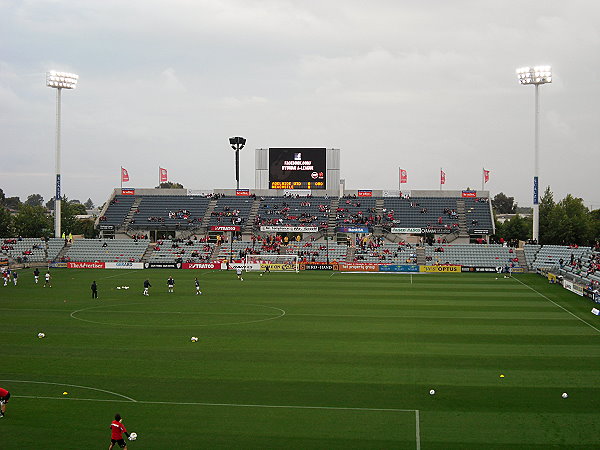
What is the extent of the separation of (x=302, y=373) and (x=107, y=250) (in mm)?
58341

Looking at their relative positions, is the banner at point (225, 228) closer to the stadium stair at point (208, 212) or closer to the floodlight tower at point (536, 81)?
the stadium stair at point (208, 212)

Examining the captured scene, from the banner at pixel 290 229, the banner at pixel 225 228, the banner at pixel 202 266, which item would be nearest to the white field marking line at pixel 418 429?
the banner at pixel 202 266

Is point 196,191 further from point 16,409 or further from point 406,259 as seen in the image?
point 16,409

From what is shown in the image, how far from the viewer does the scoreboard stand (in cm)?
7950

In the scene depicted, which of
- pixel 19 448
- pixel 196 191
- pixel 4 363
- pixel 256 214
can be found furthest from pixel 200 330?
pixel 196 191

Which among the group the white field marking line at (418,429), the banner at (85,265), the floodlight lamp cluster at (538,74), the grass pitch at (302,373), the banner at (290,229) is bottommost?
the white field marking line at (418,429)

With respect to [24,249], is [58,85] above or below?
above

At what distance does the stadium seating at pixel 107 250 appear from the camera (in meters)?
73.5

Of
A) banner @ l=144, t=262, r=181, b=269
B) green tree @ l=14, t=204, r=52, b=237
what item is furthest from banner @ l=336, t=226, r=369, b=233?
green tree @ l=14, t=204, r=52, b=237

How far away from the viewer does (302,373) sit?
72.8 ft

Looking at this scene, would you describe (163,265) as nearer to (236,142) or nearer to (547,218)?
(236,142)

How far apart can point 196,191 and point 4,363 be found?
68.4m

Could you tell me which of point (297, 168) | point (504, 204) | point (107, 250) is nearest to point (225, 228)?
point (297, 168)

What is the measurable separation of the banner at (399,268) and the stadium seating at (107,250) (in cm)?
2865
